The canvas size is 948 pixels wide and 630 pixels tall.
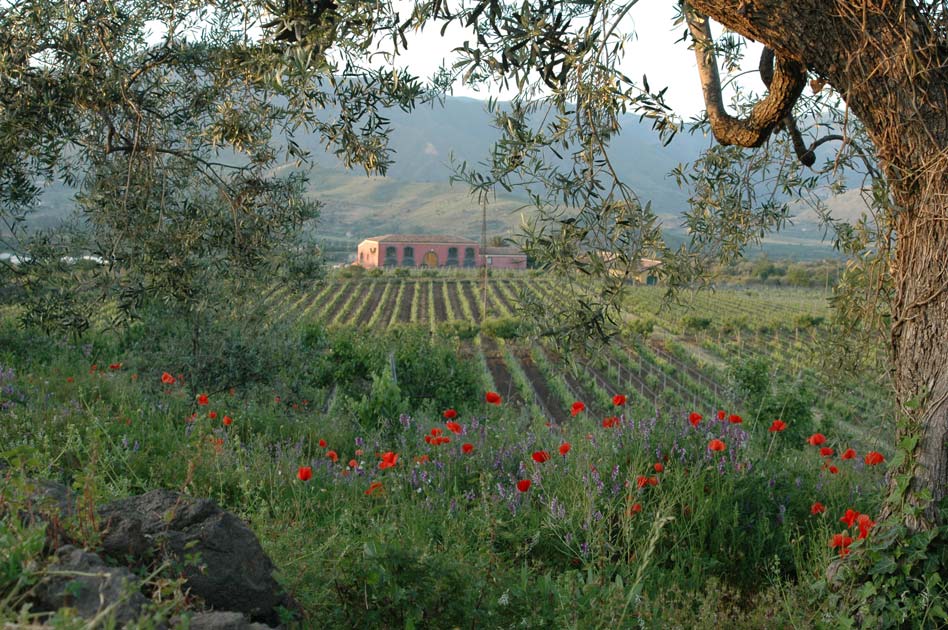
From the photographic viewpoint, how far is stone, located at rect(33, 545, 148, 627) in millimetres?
1747

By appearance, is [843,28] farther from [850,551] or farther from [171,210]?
[171,210]

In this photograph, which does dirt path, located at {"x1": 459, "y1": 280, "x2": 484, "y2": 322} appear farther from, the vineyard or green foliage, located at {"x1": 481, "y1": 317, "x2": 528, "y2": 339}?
green foliage, located at {"x1": 481, "y1": 317, "x2": 528, "y2": 339}

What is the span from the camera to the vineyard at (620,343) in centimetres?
919

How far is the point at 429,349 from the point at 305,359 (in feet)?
28.8

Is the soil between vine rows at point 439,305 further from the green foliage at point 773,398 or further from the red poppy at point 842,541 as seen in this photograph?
the red poppy at point 842,541

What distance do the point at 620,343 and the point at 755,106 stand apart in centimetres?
Result: 3431

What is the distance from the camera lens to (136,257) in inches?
187

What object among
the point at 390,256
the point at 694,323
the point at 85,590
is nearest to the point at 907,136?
the point at 85,590

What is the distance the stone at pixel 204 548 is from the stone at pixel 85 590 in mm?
283

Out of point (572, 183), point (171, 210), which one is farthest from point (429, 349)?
point (572, 183)

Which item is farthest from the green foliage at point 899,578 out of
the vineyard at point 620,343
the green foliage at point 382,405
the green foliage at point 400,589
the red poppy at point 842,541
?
the green foliage at point 382,405

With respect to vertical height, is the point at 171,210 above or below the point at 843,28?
below

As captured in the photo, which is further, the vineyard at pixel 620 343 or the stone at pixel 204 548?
the vineyard at pixel 620 343

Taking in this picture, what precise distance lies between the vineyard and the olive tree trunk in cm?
43
